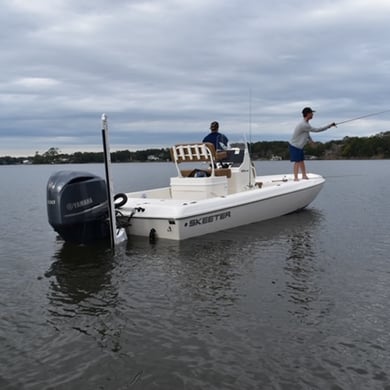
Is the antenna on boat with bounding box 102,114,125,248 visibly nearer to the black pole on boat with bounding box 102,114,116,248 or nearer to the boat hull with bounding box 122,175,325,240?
the black pole on boat with bounding box 102,114,116,248

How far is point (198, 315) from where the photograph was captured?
4.85 m

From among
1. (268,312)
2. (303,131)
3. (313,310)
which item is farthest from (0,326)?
(303,131)

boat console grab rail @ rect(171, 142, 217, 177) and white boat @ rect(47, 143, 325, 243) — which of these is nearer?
white boat @ rect(47, 143, 325, 243)

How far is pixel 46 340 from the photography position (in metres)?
4.25

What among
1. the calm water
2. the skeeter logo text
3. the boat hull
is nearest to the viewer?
the calm water

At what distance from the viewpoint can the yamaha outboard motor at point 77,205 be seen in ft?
23.8

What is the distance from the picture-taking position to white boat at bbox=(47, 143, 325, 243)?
24.3 feet

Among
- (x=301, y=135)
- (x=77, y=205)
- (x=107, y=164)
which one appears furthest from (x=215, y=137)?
(x=77, y=205)

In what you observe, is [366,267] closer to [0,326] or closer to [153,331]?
[153,331]

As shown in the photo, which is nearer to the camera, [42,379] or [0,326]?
[42,379]

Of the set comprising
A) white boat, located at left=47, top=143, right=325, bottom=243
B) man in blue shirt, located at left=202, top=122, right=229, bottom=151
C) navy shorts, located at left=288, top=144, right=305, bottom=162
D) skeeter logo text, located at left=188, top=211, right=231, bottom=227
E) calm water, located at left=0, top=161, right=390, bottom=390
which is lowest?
calm water, located at left=0, top=161, right=390, bottom=390

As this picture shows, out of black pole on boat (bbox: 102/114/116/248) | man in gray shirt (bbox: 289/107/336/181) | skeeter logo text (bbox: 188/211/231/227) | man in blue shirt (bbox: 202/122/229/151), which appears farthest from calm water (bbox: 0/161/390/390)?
man in gray shirt (bbox: 289/107/336/181)

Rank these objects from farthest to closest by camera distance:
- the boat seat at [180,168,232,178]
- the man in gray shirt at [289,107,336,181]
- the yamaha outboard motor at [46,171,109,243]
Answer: the man in gray shirt at [289,107,336,181] → the boat seat at [180,168,232,178] → the yamaha outboard motor at [46,171,109,243]

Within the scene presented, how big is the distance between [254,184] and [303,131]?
70.9 inches
